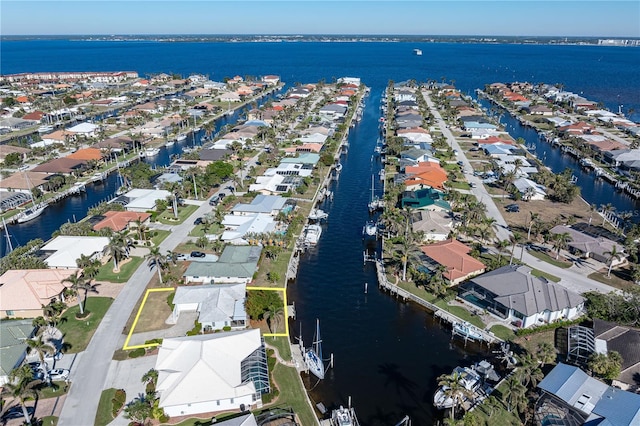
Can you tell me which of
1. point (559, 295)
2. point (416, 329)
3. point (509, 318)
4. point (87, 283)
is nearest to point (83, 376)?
point (87, 283)

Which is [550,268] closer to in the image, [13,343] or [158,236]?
[158,236]

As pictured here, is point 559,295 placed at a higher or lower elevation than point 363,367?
higher

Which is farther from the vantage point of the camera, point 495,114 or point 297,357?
point 495,114

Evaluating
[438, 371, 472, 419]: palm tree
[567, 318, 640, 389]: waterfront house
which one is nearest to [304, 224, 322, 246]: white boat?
[438, 371, 472, 419]: palm tree

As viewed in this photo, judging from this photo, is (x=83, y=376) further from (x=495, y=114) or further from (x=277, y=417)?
(x=495, y=114)

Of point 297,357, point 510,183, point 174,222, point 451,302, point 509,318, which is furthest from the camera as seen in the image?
point 510,183

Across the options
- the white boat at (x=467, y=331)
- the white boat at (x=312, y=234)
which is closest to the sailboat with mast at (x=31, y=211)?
the white boat at (x=312, y=234)

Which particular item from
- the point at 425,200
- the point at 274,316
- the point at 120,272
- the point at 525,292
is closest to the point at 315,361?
the point at 274,316

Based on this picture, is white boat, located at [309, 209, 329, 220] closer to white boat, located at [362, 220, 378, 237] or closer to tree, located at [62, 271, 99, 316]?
white boat, located at [362, 220, 378, 237]
